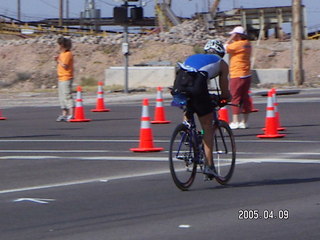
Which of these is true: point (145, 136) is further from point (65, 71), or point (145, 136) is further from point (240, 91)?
point (65, 71)

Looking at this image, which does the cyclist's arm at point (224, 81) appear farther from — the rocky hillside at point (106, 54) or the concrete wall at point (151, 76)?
the rocky hillside at point (106, 54)

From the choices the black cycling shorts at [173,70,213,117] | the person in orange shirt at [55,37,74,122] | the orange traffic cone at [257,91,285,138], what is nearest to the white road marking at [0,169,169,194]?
the black cycling shorts at [173,70,213,117]

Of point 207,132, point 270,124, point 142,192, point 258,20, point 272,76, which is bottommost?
point 142,192

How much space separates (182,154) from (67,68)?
33.8 feet

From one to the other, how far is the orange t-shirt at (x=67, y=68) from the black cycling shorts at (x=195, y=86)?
399 inches

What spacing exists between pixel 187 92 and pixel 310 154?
401 cm

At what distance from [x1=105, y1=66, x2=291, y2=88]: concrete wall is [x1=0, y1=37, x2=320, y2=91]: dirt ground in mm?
8983

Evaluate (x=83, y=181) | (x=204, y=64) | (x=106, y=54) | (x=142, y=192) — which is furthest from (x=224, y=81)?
(x=106, y=54)

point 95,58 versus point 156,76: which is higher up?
point 95,58

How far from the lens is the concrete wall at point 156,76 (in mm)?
35781

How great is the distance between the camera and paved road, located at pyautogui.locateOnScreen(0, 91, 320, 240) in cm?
766

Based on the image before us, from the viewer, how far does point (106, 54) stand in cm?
5431

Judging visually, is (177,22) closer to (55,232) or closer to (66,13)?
(66,13)

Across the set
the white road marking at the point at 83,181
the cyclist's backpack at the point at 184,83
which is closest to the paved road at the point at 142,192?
the white road marking at the point at 83,181
